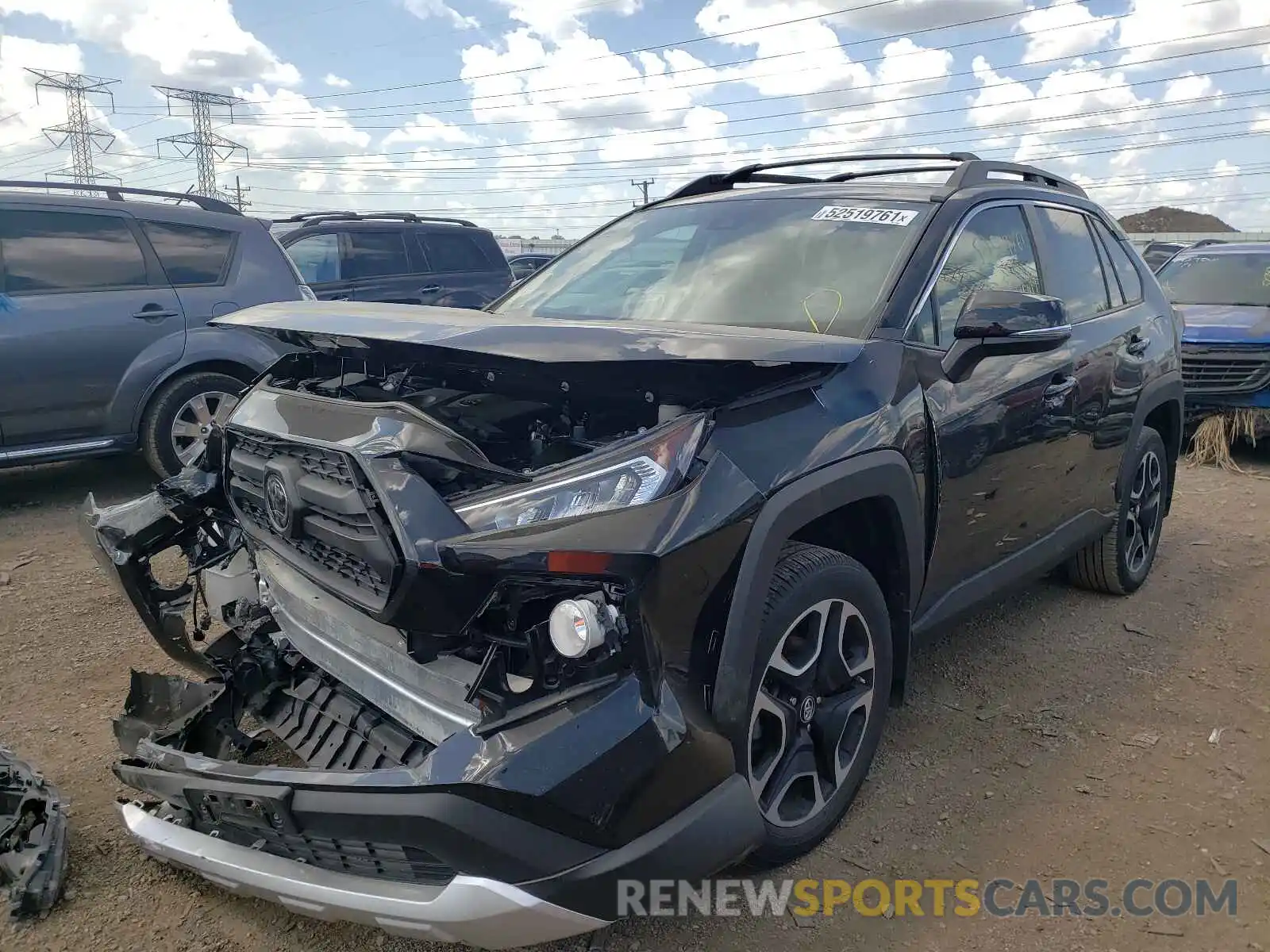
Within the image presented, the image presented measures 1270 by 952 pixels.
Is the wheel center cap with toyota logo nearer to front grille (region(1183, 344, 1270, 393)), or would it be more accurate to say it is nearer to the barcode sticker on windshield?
the barcode sticker on windshield

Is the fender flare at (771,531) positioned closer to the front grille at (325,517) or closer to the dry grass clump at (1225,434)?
the front grille at (325,517)

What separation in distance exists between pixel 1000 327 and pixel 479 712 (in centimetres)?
189

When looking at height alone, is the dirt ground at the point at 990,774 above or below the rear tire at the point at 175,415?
below

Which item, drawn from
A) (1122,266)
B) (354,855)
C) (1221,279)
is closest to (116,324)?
(354,855)

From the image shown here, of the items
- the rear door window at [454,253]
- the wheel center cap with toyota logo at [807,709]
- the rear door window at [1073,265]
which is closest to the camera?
the wheel center cap with toyota logo at [807,709]

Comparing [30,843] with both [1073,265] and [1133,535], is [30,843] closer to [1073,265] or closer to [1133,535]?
[1073,265]

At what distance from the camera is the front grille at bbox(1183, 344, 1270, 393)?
8.00 meters

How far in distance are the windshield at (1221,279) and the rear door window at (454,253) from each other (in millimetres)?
6904

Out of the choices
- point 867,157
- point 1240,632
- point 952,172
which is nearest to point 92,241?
point 867,157

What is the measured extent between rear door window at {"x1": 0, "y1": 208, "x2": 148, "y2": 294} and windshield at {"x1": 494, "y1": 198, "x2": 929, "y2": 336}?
139 inches

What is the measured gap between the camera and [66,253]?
5.84 meters

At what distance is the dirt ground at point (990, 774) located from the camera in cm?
234

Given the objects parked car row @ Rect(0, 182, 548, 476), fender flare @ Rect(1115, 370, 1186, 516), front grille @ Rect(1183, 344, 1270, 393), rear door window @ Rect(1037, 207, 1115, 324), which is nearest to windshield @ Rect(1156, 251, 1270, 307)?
front grille @ Rect(1183, 344, 1270, 393)

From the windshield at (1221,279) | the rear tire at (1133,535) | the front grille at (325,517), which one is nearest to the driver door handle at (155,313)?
the front grille at (325,517)
